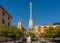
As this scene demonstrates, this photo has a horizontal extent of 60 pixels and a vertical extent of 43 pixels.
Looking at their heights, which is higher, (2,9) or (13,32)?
(2,9)

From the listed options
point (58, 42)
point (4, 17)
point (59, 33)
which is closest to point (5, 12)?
point (4, 17)

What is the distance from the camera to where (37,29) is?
366 feet

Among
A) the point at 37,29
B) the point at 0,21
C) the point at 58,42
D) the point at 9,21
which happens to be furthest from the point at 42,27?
the point at 58,42

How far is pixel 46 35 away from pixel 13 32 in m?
12.5

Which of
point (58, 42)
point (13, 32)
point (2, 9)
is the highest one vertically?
point (2, 9)

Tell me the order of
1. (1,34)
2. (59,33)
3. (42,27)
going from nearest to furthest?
Result: 1. (1,34)
2. (59,33)
3. (42,27)

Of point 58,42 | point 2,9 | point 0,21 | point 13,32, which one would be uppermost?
point 2,9

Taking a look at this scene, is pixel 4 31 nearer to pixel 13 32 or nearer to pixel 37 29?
pixel 13 32

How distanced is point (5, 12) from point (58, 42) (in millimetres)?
38888

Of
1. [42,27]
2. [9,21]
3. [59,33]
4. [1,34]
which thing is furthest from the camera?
[42,27]

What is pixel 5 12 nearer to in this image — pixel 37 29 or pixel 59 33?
pixel 59 33

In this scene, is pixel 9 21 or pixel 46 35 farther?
pixel 9 21

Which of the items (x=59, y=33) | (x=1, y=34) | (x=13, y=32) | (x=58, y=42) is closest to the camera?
(x=58, y=42)

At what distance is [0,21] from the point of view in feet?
215
